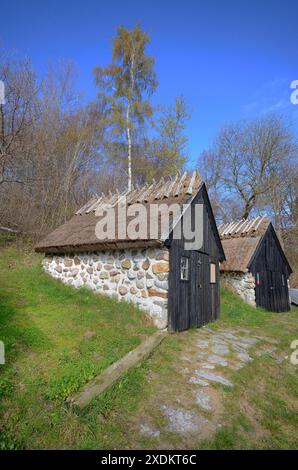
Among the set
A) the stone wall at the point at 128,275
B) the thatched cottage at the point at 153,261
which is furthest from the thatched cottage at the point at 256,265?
the stone wall at the point at 128,275

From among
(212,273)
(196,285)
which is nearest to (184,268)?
(196,285)

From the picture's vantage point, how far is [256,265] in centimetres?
1418

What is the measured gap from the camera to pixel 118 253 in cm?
818

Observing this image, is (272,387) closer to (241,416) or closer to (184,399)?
(241,416)

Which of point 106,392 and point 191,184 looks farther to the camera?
point 191,184

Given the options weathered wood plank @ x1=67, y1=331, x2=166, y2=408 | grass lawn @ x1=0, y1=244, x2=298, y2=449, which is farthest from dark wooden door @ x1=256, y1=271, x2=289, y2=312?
weathered wood plank @ x1=67, y1=331, x2=166, y2=408

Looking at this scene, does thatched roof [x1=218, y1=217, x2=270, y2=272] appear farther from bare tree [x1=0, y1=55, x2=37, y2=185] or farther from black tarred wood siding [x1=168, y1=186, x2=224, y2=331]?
bare tree [x1=0, y1=55, x2=37, y2=185]

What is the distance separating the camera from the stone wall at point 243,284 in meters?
13.5

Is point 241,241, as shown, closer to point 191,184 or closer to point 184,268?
point 191,184

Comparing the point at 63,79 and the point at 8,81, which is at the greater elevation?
the point at 63,79

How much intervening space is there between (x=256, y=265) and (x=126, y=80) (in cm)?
1309

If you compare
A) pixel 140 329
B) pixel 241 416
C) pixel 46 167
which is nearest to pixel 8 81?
pixel 46 167
